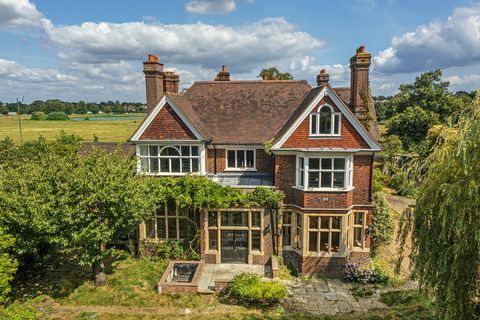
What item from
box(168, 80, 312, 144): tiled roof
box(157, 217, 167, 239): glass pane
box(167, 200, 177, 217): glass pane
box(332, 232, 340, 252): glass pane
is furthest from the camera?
box(168, 80, 312, 144): tiled roof

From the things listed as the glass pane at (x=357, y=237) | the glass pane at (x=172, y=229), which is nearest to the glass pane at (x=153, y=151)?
the glass pane at (x=172, y=229)

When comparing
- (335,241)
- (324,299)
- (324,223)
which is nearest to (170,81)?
(324,223)

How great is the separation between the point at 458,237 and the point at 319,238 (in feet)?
27.3

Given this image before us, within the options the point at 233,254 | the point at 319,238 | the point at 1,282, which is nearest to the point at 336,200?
the point at 319,238

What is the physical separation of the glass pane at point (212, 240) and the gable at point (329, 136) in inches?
223

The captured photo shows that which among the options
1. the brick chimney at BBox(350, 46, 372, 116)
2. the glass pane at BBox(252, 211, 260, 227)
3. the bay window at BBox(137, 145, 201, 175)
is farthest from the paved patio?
the brick chimney at BBox(350, 46, 372, 116)

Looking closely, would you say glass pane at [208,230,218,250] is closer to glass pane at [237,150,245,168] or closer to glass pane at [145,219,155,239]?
glass pane at [145,219,155,239]

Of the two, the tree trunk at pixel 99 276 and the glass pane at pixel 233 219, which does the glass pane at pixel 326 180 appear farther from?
the tree trunk at pixel 99 276

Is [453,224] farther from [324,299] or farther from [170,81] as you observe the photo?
[170,81]

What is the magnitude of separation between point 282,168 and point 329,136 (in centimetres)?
293

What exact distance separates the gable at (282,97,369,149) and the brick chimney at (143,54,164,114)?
883cm

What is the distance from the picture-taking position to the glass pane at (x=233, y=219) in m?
17.5

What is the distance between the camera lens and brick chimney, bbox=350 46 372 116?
58.1ft

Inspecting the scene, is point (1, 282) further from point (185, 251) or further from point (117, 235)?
point (185, 251)
